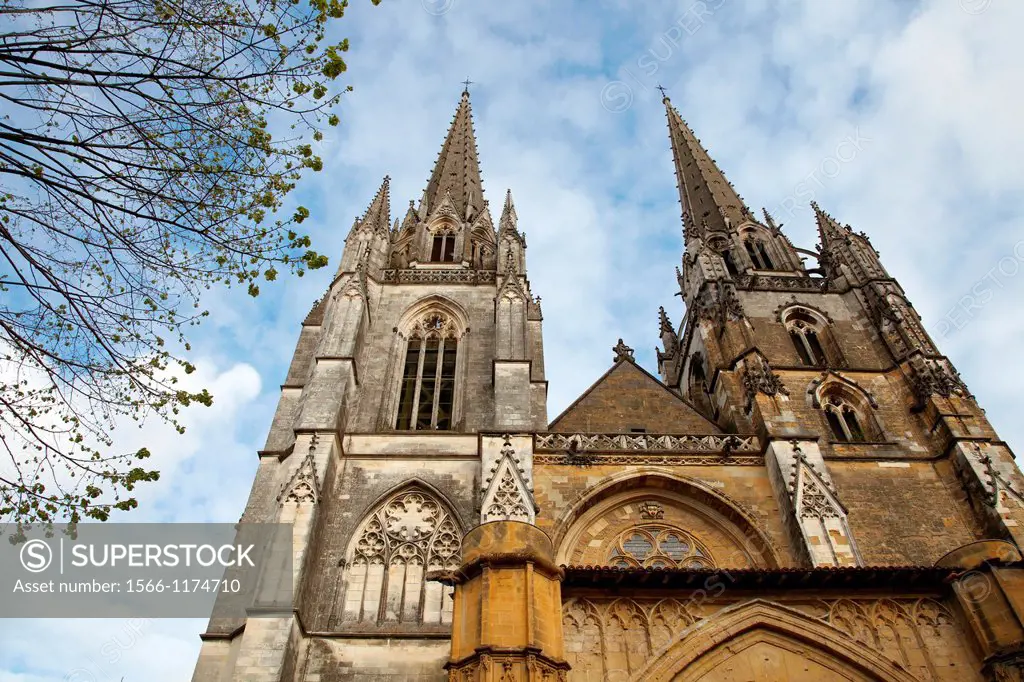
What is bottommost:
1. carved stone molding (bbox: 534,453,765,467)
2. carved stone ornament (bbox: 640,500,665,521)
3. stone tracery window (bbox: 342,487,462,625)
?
stone tracery window (bbox: 342,487,462,625)

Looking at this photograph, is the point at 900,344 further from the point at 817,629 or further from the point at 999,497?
the point at 817,629

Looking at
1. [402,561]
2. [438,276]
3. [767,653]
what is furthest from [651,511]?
[438,276]

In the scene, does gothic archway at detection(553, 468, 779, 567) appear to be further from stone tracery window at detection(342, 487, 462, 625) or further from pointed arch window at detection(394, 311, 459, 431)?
pointed arch window at detection(394, 311, 459, 431)

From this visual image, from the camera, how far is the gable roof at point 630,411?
16.0 metres

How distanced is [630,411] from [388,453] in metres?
5.63

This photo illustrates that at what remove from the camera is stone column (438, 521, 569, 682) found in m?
5.68

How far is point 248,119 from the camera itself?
19.0 feet

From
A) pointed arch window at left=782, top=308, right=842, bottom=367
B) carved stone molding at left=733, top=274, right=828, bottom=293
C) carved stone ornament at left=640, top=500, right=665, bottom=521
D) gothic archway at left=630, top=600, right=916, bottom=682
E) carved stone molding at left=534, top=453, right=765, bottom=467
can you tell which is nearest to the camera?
gothic archway at left=630, top=600, right=916, bottom=682

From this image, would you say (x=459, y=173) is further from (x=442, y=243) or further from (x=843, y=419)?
(x=843, y=419)

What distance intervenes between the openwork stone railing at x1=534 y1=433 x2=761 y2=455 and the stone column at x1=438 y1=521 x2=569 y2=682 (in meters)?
8.02

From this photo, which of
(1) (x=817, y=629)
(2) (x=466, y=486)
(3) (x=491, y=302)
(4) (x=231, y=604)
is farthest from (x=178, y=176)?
(3) (x=491, y=302)

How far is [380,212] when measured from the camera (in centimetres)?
2272

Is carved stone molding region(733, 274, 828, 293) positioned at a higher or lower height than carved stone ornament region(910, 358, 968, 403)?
higher

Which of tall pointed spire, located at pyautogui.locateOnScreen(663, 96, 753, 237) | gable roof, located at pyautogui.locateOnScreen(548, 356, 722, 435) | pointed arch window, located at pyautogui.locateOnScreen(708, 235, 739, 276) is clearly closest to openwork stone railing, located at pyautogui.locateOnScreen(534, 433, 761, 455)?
gable roof, located at pyautogui.locateOnScreen(548, 356, 722, 435)
